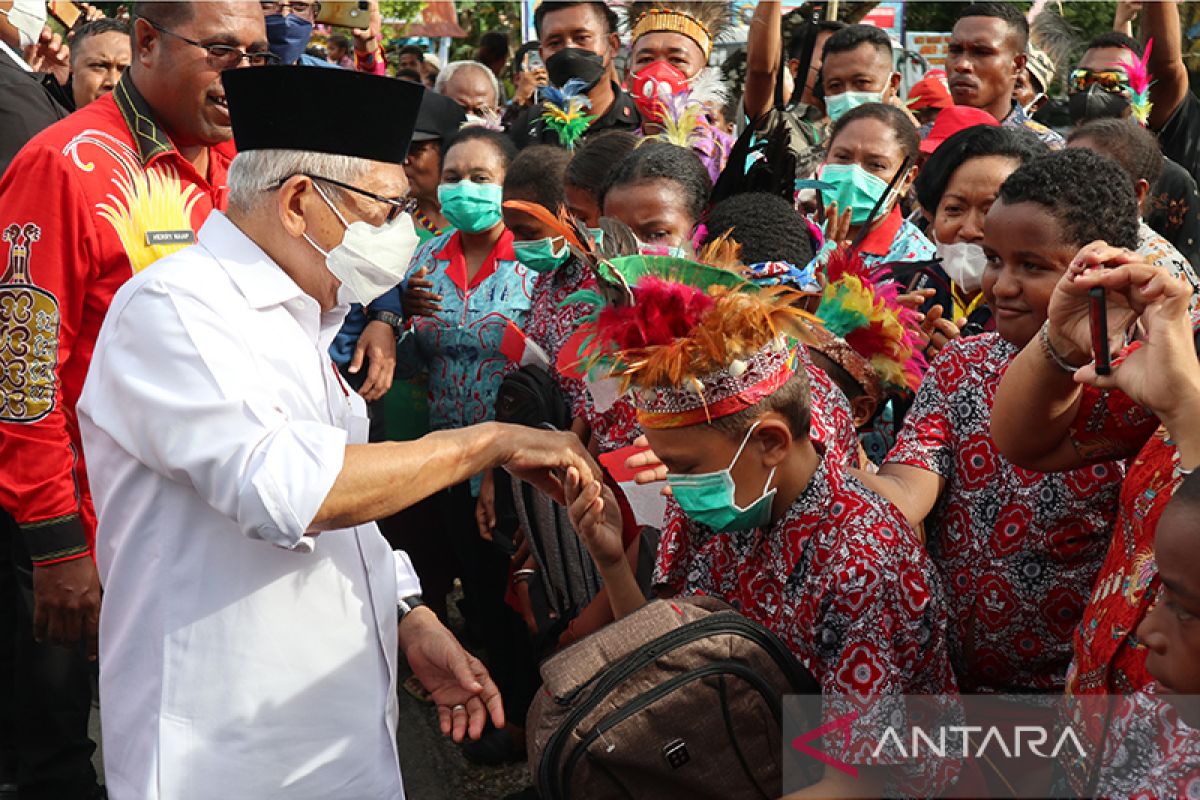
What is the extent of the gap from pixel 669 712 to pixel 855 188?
2.91 m

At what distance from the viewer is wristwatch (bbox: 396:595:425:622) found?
105 inches

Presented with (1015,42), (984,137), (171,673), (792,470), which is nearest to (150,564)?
(171,673)

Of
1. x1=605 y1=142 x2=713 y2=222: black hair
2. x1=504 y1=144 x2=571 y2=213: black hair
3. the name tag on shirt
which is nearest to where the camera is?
the name tag on shirt

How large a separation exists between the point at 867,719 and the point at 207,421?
130cm

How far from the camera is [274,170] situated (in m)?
2.35

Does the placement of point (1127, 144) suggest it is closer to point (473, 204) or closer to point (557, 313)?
point (557, 313)

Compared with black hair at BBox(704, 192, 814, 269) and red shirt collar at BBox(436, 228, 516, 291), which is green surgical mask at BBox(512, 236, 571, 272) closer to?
red shirt collar at BBox(436, 228, 516, 291)

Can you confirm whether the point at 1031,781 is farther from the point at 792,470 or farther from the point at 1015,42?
the point at 1015,42

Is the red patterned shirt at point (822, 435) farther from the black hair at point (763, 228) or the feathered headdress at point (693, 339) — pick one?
the black hair at point (763, 228)

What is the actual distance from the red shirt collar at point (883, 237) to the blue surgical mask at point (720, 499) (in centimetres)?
190

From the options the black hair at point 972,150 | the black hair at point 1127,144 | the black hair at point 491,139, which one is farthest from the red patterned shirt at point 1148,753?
the black hair at point 491,139

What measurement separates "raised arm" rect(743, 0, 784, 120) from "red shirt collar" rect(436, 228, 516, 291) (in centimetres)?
138

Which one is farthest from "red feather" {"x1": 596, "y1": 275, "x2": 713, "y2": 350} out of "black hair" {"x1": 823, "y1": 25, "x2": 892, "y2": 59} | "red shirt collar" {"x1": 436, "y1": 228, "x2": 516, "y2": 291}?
"black hair" {"x1": 823, "y1": 25, "x2": 892, "y2": 59}

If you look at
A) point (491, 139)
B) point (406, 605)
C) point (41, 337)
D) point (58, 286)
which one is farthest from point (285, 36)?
point (406, 605)
